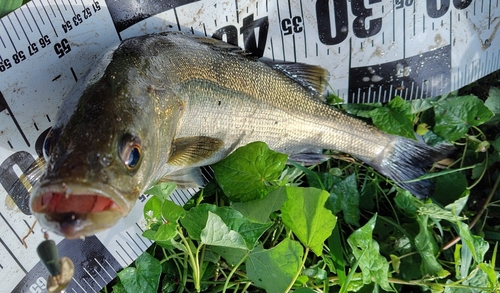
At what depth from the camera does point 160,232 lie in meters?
2.00

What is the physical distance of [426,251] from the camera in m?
2.47

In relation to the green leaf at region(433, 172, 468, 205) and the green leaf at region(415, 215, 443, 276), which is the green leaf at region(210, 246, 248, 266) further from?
the green leaf at region(433, 172, 468, 205)

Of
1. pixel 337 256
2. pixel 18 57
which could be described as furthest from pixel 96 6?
pixel 337 256

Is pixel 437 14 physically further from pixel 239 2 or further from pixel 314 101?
pixel 239 2

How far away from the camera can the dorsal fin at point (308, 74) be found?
2.41 meters

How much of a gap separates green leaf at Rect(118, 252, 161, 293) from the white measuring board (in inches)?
3.2

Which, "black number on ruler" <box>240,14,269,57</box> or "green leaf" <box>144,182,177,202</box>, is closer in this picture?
"green leaf" <box>144,182,177,202</box>

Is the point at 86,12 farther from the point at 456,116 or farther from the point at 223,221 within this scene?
the point at 456,116

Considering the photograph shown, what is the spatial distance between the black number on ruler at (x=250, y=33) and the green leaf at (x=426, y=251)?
1.38 meters

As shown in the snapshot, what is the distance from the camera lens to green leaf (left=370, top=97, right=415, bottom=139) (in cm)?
254

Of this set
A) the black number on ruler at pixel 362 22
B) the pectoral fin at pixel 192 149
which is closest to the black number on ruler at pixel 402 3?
the black number on ruler at pixel 362 22

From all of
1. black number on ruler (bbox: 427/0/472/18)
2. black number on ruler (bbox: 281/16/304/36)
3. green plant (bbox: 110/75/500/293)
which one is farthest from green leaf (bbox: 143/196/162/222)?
black number on ruler (bbox: 427/0/472/18)

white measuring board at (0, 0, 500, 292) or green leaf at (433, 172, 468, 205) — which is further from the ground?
white measuring board at (0, 0, 500, 292)

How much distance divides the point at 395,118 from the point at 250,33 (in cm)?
101
